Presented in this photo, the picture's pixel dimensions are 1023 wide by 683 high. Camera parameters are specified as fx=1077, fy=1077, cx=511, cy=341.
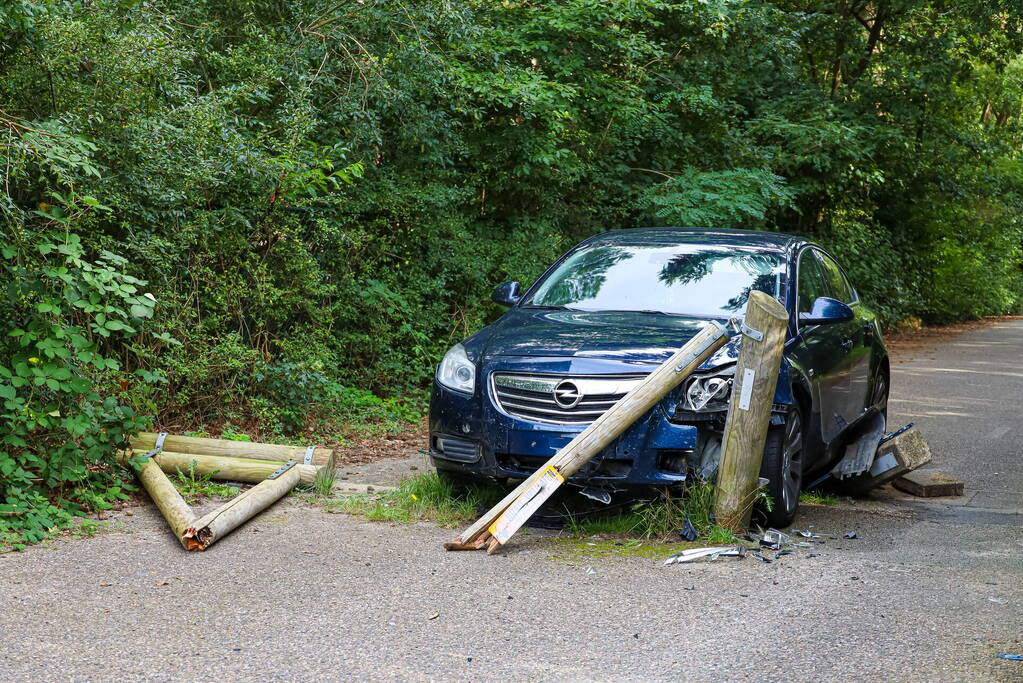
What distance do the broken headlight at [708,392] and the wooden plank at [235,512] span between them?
8.53 feet

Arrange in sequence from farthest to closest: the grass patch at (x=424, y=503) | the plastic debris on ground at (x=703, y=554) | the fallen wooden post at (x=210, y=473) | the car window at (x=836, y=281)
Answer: the car window at (x=836, y=281)
the grass patch at (x=424, y=503)
the fallen wooden post at (x=210, y=473)
the plastic debris on ground at (x=703, y=554)

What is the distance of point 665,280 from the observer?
724 centimetres

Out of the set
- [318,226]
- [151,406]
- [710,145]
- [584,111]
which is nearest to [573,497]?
[151,406]

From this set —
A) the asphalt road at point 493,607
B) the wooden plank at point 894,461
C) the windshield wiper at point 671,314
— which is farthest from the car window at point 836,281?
the asphalt road at point 493,607

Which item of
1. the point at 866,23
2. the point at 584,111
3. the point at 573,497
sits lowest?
the point at 573,497

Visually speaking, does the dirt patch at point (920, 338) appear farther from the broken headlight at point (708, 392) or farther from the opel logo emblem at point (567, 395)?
the opel logo emblem at point (567, 395)

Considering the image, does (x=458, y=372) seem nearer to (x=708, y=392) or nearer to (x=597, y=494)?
(x=597, y=494)

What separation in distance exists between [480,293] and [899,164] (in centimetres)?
1347

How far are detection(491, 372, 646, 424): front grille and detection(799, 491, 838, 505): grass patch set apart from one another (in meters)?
2.14

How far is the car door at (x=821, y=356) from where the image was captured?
6754 millimetres

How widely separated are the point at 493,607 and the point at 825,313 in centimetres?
317

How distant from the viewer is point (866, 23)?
72.4 ft

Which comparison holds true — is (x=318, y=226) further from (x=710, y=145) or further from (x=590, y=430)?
(x=710, y=145)

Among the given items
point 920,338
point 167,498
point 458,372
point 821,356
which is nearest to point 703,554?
point 458,372
